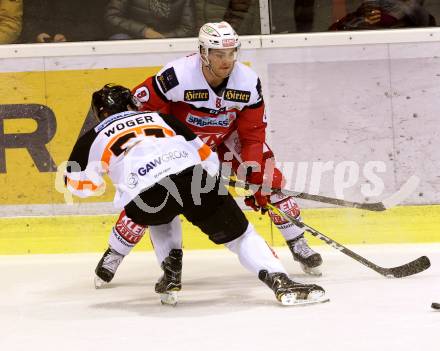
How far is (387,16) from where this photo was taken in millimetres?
5707

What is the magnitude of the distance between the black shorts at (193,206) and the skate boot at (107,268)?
2.80 ft

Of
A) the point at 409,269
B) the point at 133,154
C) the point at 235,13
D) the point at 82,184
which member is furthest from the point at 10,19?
the point at 409,269

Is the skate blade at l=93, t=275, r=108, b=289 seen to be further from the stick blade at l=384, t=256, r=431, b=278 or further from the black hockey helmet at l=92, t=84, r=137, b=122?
the stick blade at l=384, t=256, r=431, b=278

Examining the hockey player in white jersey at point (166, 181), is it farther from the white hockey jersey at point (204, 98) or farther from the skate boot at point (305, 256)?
the skate boot at point (305, 256)

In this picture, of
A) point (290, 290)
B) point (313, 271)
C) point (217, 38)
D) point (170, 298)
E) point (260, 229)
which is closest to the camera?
point (290, 290)

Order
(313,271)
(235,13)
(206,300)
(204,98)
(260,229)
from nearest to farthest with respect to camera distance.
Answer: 1. (206,300)
2. (204,98)
3. (313,271)
4. (260,229)
5. (235,13)

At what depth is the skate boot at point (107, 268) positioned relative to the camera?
4.83 m

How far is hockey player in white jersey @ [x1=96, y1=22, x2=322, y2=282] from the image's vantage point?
15.1ft

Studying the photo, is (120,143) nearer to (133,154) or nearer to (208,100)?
(133,154)

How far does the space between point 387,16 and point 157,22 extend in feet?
4.29

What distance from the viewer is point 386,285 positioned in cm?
441

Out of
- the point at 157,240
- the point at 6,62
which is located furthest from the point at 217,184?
the point at 6,62

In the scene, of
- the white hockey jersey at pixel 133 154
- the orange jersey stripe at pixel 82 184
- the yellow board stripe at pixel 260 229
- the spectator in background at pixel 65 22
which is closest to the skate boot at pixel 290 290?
the white hockey jersey at pixel 133 154

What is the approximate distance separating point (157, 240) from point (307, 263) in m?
0.92
